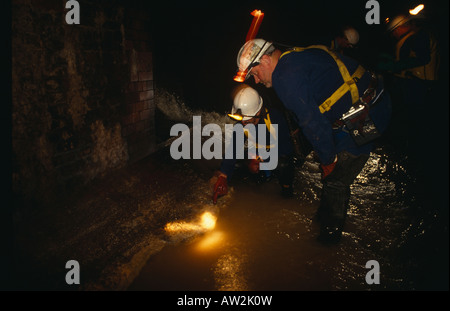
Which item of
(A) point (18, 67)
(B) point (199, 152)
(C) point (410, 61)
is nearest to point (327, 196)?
(C) point (410, 61)

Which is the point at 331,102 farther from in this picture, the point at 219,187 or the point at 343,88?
the point at 219,187

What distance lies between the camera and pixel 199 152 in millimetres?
4812

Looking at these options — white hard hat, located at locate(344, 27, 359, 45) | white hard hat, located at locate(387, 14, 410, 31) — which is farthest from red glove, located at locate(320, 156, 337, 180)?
white hard hat, located at locate(344, 27, 359, 45)

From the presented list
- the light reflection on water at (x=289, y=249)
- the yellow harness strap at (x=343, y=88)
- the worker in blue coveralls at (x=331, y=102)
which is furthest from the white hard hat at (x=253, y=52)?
the light reflection on water at (x=289, y=249)

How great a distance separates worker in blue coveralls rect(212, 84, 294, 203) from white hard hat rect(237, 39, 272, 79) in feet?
2.70

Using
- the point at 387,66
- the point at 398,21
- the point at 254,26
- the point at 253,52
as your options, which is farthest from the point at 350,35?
the point at 253,52

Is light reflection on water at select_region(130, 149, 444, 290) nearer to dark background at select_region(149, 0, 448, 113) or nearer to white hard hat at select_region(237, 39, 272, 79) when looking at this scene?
white hard hat at select_region(237, 39, 272, 79)

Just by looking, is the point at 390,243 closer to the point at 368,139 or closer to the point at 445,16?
the point at 368,139

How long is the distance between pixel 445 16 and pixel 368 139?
1727 mm

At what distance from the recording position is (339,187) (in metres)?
2.49

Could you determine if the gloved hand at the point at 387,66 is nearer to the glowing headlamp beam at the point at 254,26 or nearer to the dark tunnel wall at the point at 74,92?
the glowing headlamp beam at the point at 254,26

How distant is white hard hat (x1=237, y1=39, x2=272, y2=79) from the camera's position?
2373 mm

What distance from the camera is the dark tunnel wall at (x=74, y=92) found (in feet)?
7.89

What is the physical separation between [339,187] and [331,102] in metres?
0.84
